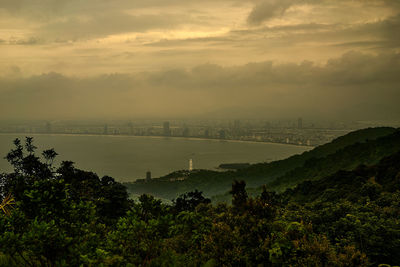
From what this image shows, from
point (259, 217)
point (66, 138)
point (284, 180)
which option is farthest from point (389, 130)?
point (66, 138)

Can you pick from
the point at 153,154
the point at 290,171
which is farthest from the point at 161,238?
the point at 153,154

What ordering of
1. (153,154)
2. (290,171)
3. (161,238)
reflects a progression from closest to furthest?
1. (161,238)
2. (290,171)
3. (153,154)

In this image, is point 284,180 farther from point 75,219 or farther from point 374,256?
point 75,219

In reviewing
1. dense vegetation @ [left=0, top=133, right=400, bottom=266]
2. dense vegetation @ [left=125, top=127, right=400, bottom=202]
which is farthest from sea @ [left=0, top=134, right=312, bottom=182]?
dense vegetation @ [left=0, top=133, right=400, bottom=266]

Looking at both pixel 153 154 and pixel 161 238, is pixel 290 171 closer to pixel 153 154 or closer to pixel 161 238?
pixel 161 238

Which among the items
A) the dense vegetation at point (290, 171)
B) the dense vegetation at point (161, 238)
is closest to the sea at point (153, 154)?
the dense vegetation at point (290, 171)

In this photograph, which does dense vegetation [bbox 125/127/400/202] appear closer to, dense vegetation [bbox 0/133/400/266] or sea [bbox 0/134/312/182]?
sea [bbox 0/134/312/182]
